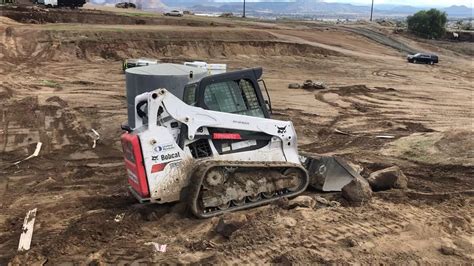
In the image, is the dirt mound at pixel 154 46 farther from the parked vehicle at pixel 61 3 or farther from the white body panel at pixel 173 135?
the white body panel at pixel 173 135

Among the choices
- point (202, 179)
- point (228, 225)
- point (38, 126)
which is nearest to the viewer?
point (228, 225)

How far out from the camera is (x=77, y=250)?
22.3ft

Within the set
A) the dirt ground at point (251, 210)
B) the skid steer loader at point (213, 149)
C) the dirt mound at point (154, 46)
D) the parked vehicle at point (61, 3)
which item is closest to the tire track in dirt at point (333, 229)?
the dirt ground at point (251, 210)

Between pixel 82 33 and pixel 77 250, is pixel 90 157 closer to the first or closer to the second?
pixel 77 250

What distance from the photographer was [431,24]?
65.1 meters

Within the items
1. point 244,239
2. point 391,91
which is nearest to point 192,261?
point 244,239

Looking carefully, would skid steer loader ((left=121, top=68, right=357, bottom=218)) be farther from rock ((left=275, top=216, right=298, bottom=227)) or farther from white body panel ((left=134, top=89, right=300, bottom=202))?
rock ((left=275, top=216, right=298, bottom=227))

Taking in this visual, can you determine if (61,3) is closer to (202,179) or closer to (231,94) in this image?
(231,94)

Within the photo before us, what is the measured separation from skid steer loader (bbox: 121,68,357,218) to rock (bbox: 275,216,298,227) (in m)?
0.78

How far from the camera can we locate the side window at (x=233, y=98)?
25.8ft

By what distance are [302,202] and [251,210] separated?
856mm

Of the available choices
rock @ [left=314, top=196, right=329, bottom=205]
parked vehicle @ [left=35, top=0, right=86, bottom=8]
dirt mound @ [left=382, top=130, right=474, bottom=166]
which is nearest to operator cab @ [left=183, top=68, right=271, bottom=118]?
rock @ [left=314, top=196, right=329, bottom=205]

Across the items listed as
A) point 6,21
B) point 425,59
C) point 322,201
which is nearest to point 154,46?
point 6,21

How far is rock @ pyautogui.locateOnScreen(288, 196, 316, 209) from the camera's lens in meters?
7.90
